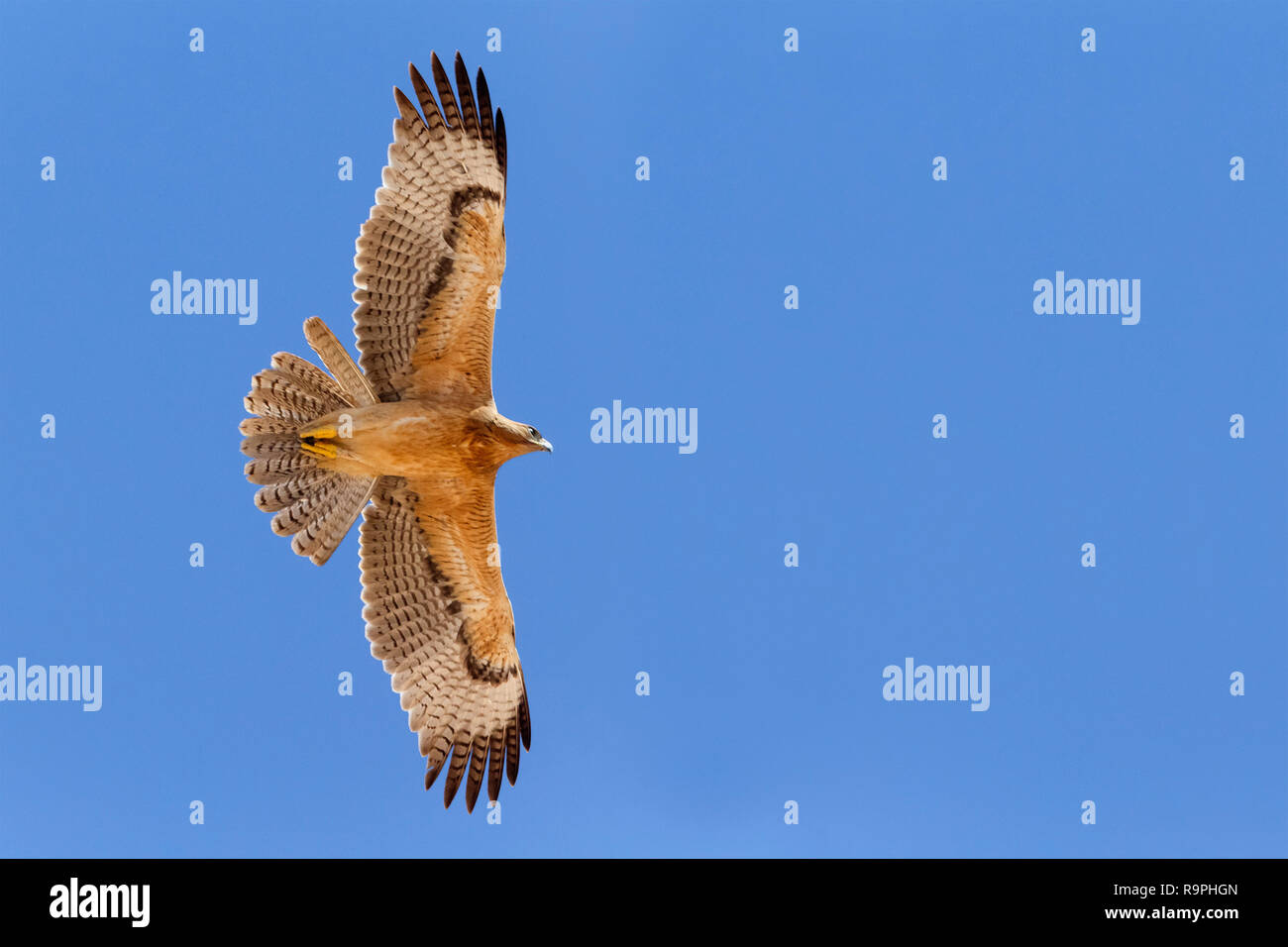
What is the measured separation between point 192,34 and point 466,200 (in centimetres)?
332

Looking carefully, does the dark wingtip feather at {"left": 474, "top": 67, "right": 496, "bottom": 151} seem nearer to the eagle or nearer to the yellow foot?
the eagle

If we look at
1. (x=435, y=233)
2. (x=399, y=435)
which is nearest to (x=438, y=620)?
(x=399, y=435)

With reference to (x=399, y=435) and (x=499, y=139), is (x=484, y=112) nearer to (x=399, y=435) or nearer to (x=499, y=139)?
(x=499, y=139)

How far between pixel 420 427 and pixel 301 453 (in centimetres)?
89

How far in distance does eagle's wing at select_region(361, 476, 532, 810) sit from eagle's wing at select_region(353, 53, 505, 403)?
120 centimetres

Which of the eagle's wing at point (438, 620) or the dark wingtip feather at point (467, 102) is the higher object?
the dark wingtip feather at point (467, 102)

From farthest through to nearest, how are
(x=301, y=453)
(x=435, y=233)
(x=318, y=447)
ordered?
(x=301, y=453)
(x=318, y=447)
(x=435, y=233)

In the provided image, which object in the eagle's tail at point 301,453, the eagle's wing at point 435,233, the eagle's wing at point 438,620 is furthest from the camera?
the eagle's wing at point 438,620

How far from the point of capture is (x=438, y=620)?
1083cm

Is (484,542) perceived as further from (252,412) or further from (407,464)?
(252,412)

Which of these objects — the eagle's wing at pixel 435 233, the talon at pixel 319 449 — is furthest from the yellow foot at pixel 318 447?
the eagle's wing at pixel 435 233

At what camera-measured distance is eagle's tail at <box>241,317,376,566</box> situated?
1006cm

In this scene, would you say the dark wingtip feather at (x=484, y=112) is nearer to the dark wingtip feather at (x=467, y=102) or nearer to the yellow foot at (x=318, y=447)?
the dark wingtip feather at (x=467, y=102)

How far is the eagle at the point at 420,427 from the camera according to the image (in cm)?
998
